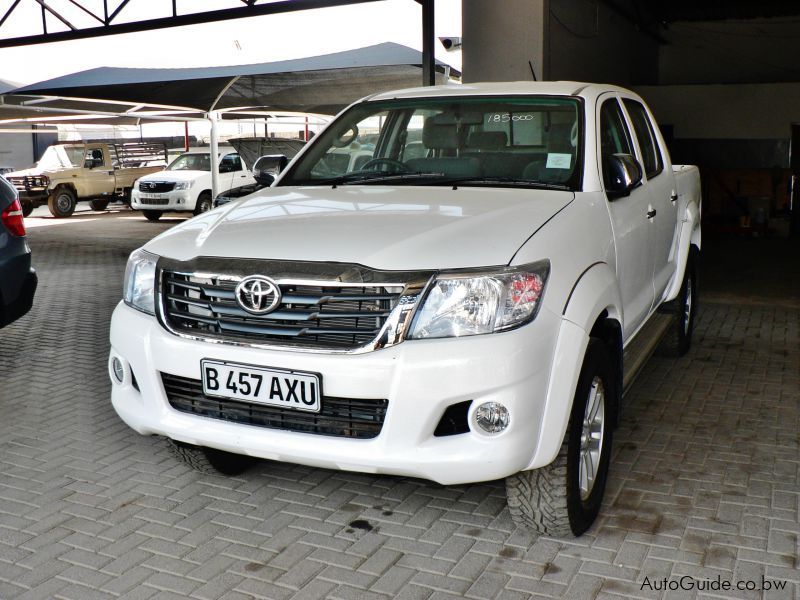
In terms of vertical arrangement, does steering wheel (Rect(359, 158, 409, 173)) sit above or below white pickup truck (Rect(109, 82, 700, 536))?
above

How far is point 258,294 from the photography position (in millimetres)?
2873

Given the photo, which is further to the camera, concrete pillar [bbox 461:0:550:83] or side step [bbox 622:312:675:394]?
concrete pillar [bbox 461:0:550:83]

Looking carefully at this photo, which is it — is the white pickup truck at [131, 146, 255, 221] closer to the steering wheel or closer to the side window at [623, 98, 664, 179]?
the side window at [623, 98, 664, 179]

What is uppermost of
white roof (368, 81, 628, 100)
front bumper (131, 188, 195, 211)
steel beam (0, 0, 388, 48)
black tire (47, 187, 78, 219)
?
steel beam (0, 0, 388, 48)

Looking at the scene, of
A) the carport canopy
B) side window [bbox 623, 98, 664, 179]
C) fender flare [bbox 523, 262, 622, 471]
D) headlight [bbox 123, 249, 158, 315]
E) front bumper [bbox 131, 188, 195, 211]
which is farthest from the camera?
front bumper [bbox 131, 188, 195, 211]

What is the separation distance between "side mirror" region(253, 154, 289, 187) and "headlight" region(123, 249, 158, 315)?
121 cm

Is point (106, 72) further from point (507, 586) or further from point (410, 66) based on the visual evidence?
point (507, 586)

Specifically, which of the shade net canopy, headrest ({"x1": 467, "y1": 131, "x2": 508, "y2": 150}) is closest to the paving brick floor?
headrest ({"x1": 467, "y1": 131, "x2": 508, "y2": 150})

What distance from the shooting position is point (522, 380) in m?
2.67

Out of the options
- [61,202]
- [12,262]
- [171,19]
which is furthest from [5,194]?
[61,202]

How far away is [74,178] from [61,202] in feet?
2.20

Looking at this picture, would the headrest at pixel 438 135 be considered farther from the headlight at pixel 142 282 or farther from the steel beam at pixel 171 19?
the steel beam at pixel 171 19

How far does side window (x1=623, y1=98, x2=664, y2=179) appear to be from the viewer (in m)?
4.65

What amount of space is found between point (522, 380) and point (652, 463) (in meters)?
1.57
